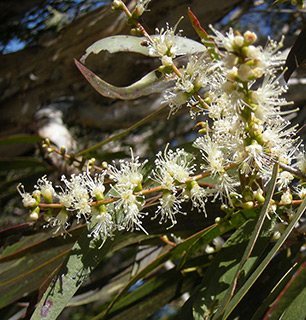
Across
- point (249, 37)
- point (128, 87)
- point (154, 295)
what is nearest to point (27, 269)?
point (154, 295)

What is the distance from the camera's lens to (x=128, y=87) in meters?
0.96

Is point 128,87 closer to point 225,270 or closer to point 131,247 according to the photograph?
point 225,270

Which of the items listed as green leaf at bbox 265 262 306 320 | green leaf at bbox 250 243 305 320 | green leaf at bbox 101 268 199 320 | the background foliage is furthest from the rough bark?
green leaf at bbox 265 262 306 320

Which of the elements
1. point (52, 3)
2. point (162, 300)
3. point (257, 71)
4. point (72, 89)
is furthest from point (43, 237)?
point (52, 3)

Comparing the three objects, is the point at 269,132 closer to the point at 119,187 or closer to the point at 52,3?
the point at 119,187

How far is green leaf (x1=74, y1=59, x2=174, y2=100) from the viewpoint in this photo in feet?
3.13

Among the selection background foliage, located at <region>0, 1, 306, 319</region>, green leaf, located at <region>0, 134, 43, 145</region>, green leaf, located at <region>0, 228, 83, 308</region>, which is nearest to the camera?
background foliage, located at <region>0, 1, 306, 319</region>

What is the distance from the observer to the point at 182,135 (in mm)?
2699

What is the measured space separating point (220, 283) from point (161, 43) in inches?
21.3

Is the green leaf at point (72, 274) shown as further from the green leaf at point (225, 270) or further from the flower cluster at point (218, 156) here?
the green leaf at point (225, 270)

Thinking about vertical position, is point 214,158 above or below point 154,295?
above

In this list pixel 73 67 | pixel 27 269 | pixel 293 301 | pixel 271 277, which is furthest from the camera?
pixel 73 67

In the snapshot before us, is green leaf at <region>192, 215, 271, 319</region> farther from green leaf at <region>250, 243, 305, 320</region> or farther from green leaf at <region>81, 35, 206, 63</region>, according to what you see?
green leaf at <region>81, 35, 206, 63</region>

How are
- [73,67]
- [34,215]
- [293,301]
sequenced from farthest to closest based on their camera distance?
[73,67] < [34,215] < [293,301]
